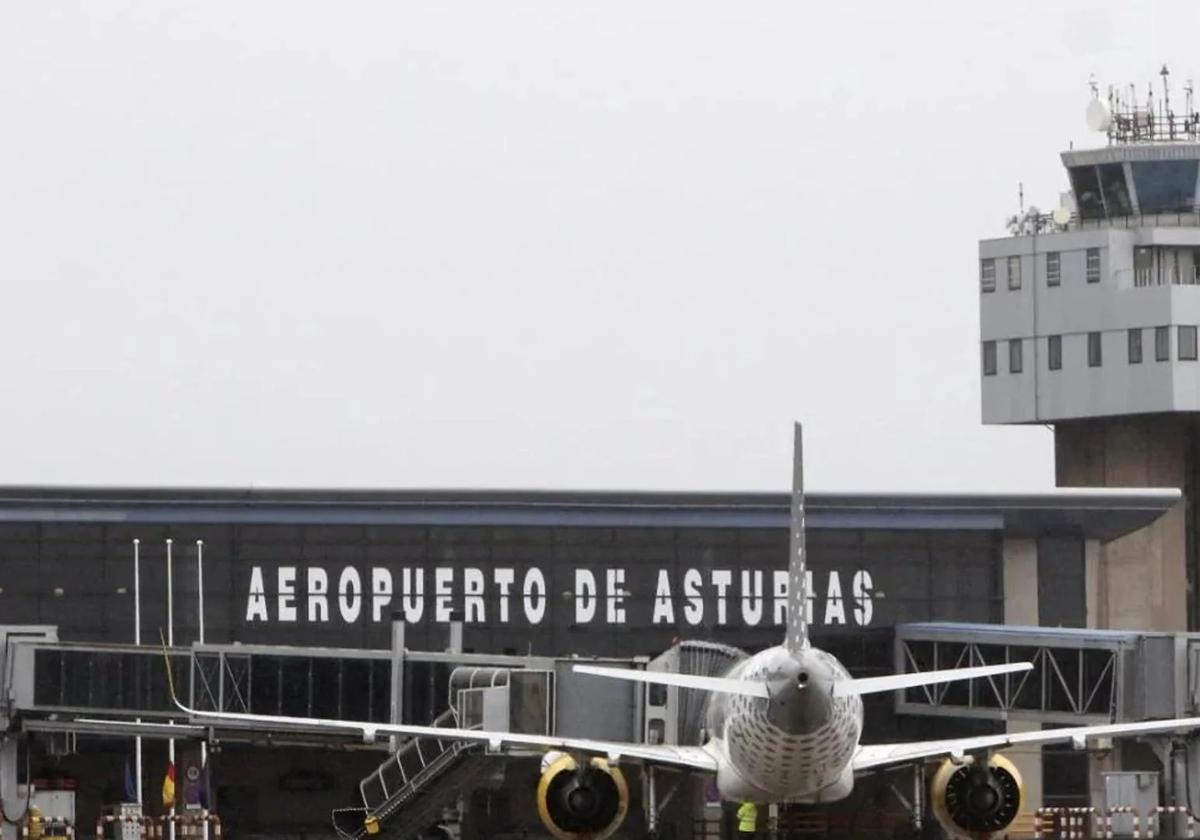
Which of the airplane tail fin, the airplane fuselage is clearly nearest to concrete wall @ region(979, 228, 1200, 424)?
the airplane fuselage

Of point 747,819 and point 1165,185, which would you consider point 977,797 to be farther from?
point 1165,185

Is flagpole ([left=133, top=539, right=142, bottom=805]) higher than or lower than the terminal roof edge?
lower

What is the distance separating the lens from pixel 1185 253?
118 m

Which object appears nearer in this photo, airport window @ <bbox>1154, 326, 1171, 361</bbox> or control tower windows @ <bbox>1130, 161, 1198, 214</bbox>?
airport window @ <bbox>1154, 326, 1171, 361</bbox>

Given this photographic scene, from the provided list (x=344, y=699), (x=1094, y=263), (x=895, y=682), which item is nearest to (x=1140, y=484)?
(x=1094, y=263)

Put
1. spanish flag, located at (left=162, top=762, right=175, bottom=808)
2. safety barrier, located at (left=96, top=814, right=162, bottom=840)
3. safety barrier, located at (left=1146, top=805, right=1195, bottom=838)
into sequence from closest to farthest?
safety barrier, located at (left=1146, top=805, right=1195, bottom=838), safety barrier, located at (left=96, top=814, right=162, bottom=840), spanish flag, located at (left=162, top=762, right=175, bottom=808)

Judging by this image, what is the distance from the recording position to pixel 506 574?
97.8 metres

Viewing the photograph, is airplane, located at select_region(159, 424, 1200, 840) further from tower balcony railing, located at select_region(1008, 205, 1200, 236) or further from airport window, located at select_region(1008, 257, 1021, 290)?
airport window, located at select_region(1008, 257, 1021, 290)

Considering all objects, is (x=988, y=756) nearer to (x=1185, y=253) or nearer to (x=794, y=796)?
(x=794, y=796)

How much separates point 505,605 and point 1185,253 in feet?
118

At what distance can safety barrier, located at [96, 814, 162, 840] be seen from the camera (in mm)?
79688

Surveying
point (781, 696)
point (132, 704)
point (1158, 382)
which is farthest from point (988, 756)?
point (1158, 382)

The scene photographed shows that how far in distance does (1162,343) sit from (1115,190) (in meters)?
6.79

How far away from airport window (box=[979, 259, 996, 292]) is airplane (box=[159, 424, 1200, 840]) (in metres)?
57.8
